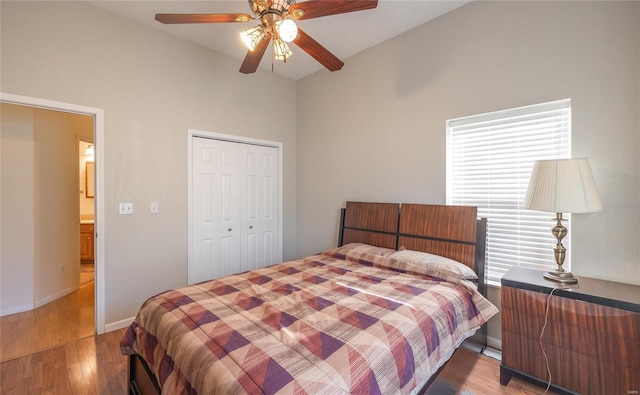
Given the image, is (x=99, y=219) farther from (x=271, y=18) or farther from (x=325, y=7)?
(x=325, y=7)

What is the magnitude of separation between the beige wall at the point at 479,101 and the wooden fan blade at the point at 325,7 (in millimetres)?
1229

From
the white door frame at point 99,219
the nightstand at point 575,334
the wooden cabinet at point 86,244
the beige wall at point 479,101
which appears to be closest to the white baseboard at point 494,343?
the beige wall at point 479,101

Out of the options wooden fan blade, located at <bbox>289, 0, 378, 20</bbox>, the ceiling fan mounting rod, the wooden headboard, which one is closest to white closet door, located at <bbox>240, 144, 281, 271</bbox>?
the wooden headboard

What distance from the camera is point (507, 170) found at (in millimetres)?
2248

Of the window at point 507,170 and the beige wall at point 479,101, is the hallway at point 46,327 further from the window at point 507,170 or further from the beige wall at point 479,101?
the window at point 507,170

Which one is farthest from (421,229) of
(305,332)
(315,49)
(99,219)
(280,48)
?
(99,219)

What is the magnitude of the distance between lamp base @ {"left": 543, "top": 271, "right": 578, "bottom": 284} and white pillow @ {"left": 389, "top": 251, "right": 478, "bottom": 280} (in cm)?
46

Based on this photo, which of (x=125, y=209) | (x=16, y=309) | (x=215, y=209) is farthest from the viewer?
(x=215, y=209)

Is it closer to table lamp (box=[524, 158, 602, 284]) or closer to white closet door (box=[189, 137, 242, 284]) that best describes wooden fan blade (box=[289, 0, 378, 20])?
table lamp (box=[524, 158, 602, 284])

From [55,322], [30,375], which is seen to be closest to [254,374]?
[30,375]

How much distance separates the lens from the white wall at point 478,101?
1749mm

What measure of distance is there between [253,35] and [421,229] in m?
2.12

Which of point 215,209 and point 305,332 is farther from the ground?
point 215,209

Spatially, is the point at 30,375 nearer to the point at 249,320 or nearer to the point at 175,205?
the point at 175,205
